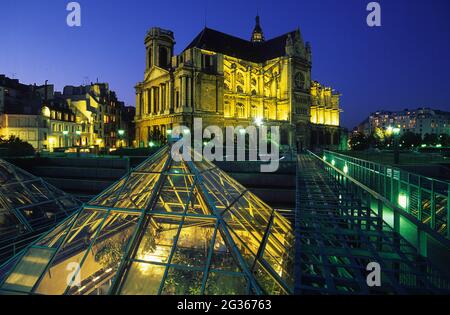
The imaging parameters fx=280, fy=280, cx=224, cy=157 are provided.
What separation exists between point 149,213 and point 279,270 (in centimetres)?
346

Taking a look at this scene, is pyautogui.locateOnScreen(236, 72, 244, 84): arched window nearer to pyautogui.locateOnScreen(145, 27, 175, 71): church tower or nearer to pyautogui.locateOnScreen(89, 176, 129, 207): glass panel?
pyautogui.locateOnScreen(145, 27, 175, 71): church tower

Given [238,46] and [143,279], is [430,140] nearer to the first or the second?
[238,46]

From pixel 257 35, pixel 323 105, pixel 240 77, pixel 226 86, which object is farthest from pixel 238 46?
pixel 323 105

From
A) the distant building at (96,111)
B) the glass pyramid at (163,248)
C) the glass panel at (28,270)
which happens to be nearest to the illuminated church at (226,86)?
the distant building at (96,111)

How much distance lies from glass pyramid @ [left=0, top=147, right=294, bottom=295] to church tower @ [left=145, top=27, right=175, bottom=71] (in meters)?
58.0

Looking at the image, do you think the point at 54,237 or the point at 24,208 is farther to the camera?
the point at 24,208

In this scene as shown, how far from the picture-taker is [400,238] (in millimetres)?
7355

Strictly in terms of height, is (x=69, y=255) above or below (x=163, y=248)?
below

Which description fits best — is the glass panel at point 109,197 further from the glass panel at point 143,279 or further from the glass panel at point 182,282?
the glass panel at point 182,282

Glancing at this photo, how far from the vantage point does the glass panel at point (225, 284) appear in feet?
18.5

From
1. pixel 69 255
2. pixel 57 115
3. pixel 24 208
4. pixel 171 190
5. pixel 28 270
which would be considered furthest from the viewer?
pixel 57 115

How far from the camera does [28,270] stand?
7008 mm

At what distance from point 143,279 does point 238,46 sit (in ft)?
230
